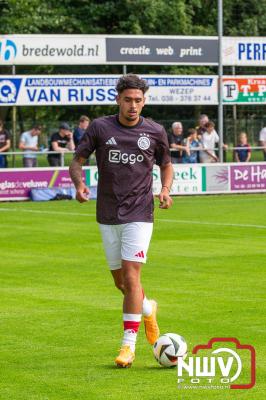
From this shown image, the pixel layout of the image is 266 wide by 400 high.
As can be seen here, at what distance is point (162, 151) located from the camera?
31.6ft

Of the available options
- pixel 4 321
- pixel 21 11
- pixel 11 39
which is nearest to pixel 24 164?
pixel 11 39

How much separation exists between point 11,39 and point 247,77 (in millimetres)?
7633

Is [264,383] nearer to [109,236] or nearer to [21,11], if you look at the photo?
[109,236]

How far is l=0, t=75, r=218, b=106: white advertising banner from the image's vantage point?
32875 millimetres

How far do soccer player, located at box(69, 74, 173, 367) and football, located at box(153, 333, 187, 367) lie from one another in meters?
0.23

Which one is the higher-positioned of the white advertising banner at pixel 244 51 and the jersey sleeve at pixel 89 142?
the white advertising banner at pixel 244 51

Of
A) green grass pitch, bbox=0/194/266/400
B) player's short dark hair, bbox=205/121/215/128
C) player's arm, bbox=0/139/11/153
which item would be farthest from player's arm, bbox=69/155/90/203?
player's short dark hair, bbox=205/121/215/128

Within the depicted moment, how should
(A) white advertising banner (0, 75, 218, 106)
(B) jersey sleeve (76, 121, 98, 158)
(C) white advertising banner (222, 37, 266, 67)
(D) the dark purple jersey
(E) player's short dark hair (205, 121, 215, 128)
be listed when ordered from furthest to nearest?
(C) white advertising banner (222, 37, 266, 67), (E) player's short dark hair (205, 121, 215, 128), (A) white advertising banner (0, 75, 218, 106), (B) jersey sleeve (76, 121, 98, 158), (D) the dark purple jersey

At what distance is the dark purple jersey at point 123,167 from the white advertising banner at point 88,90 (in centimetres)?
2333

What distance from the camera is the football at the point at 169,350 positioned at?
9.02m

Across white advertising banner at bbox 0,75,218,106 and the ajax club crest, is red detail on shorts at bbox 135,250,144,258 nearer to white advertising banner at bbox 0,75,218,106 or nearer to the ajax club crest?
the ajax club crest

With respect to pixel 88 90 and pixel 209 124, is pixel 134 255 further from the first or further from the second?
pixel 209 124

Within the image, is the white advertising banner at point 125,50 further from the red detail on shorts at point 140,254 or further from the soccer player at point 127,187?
the red detail on shorts at point 140,254

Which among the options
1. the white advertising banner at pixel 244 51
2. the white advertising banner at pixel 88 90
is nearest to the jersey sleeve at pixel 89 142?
the white advertising banner at pixel 88 90
